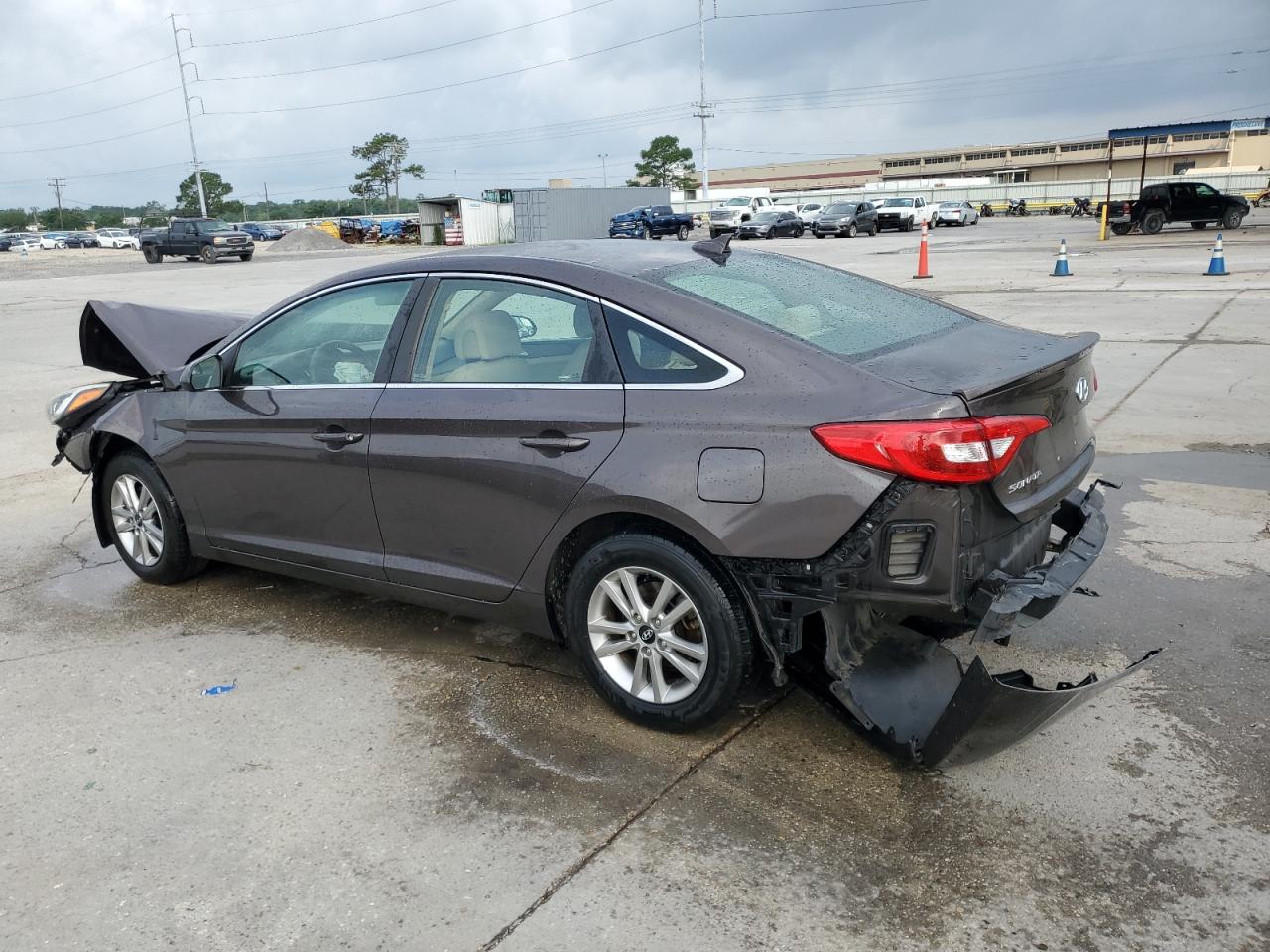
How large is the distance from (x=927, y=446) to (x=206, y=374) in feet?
10.8

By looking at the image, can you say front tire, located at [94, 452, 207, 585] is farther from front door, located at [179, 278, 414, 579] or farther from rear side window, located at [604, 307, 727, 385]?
rear side window, located at [604, 307, 727, 385]

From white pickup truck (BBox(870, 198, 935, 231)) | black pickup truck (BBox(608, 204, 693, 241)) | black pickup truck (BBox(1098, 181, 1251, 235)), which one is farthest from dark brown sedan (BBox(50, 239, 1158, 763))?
white pickup truck (BBox(870, 198, 935, 231))

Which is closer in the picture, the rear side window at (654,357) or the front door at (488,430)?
the rear side window at (654,357)

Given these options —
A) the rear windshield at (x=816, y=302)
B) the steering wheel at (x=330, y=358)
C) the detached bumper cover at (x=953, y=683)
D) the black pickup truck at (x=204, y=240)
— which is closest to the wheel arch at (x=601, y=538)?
the detached bumper cover at (x=953, y=683)

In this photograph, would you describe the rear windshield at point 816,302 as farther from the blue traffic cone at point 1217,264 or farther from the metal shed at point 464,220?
the metal shed at point 464,220

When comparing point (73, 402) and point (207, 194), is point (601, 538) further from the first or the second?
point (207, 194)

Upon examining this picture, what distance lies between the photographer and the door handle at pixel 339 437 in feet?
13.4

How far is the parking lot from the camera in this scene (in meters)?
2.66

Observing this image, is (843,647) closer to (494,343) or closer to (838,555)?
(838,555)

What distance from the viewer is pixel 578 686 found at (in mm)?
3992

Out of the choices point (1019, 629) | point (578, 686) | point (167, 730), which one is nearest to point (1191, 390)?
point (1019, 629)

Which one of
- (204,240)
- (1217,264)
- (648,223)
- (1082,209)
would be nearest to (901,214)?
(648,223)

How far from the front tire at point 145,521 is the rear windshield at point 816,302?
9.15ft

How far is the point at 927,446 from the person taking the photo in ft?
9.56
